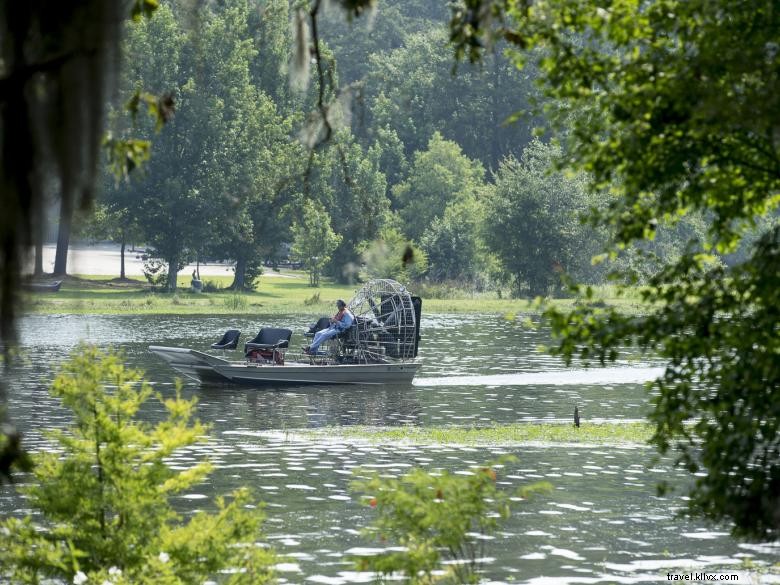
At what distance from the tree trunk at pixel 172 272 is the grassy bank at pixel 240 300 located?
0.86 m

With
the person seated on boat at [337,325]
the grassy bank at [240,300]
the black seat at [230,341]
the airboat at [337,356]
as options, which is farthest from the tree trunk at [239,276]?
the black seat at [230,341]

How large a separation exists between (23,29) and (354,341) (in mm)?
37716

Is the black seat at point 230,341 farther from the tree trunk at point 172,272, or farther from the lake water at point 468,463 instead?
the tree trunk at point 172,272

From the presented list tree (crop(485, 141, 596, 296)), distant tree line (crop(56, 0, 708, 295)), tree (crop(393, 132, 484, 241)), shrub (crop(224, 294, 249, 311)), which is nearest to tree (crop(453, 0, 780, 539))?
distant tree line (crop(56, 0, 708, 295))

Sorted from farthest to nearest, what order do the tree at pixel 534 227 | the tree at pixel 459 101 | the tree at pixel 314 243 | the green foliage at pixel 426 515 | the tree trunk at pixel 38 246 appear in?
the tree at pixel 459 101 < the tree at pixel 534 227 < the tree at pixel 314 243 < the green foliage at pixel 426 515 < the tree trunk at pixel 38 246

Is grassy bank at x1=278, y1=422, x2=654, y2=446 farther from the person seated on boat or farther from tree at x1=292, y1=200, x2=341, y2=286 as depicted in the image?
tree at x1=292, y1=200, x2=341, y2=286

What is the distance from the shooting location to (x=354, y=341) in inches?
1649

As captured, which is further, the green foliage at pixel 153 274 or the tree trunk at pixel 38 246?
the green foliage at pixel 153 274

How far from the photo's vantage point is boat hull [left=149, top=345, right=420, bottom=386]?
38.9 m

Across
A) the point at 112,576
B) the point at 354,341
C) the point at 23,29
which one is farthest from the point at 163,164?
the point at 23,29

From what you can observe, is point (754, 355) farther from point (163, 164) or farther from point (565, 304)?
point (163, 164)

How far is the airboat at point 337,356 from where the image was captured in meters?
39.4

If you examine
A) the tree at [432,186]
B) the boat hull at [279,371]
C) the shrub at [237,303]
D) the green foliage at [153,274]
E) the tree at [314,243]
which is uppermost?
the tree at [432,186]

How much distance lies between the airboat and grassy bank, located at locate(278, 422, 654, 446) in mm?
9152
